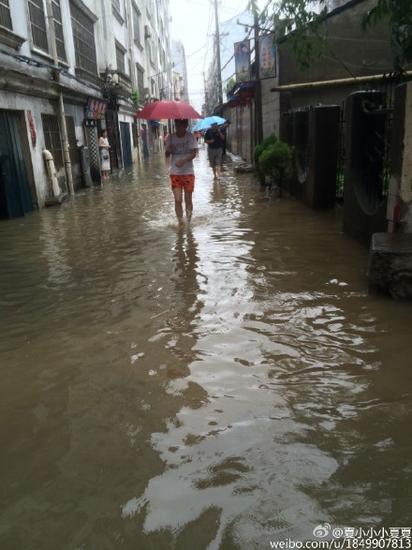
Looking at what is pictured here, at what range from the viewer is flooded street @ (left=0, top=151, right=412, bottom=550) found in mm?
2162

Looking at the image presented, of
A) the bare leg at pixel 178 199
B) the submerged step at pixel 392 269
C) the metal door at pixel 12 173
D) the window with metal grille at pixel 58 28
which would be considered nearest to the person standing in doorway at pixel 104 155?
the window with metal grille at pixel 58 28

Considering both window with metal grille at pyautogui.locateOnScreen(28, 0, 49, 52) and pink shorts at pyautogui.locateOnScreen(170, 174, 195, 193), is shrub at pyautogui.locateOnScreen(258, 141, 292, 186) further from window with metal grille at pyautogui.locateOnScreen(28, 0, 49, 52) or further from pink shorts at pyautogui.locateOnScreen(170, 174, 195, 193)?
window with metal grille at pyautogui.locateOnScreen(28, 0, 49, 52)

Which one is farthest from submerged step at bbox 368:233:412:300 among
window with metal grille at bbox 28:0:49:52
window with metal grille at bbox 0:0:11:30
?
window with metal grille at bbox 28:0:49:52

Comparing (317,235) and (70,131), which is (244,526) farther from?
(70,131)

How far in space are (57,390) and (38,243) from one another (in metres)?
5.02

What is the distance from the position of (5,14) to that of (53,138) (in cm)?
368

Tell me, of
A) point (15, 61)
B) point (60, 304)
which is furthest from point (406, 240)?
point (15, 61)

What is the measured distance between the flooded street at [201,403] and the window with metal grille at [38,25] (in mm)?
8115

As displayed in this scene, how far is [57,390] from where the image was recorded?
3.26 meters

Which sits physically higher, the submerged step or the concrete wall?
the concrete wall

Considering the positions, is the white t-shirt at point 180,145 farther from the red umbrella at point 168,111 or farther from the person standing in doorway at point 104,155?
the person standing in doorway at point 104,155

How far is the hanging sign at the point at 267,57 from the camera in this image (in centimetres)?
1457

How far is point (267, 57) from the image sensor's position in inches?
582

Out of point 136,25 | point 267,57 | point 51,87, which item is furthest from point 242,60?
point 136,25
